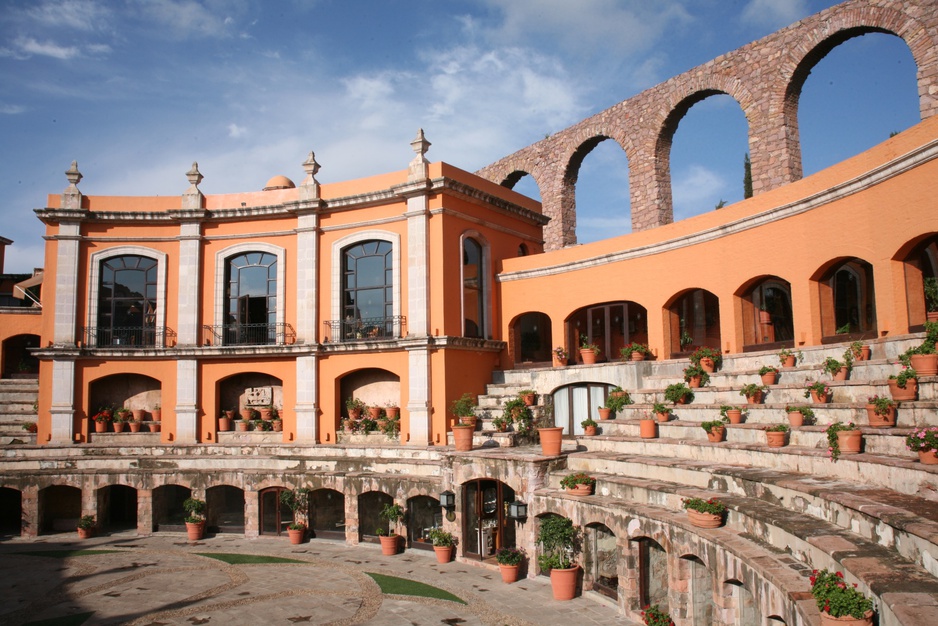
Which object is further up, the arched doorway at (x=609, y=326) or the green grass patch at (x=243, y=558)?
the arched doorway at (x=609, y=326)

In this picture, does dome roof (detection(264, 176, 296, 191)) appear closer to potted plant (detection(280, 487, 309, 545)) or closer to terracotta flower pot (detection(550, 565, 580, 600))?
potted plant (detection(280, 487, 309, 545))

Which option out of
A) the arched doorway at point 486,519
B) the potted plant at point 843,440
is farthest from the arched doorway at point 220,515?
the potted plant at point 843,440

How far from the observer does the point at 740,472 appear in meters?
11.9

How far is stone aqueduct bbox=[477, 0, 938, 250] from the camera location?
57.8 feet

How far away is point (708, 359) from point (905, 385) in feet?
21.2

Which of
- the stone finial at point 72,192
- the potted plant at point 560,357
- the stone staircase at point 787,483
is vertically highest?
the stone finial at point 72,192

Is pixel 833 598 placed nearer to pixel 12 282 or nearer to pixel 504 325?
pixel 504 325

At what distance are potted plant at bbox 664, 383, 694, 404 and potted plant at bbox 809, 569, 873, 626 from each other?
32.1 feet

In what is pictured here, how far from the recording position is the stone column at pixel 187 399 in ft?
77.8

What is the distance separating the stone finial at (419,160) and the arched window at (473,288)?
104 inches

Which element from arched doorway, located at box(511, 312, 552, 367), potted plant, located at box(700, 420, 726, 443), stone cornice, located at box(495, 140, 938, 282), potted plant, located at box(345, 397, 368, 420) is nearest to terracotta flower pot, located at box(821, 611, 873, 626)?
potted plant, located at box(700, 420, 726, 443)

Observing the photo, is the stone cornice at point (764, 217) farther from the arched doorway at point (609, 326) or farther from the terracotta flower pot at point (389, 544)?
the terracotta flower pot at point (389, 544)

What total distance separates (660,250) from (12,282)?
3137 centimetres

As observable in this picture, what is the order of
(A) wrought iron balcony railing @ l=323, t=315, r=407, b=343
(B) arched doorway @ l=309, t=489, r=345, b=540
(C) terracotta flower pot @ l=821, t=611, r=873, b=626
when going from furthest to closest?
(A) wrought iron balcony railing @ l=323, t=315, r=407, b=343 < (B) arched doorway @ l=309, t=489, r=345, b=540 < (C) terracotta flower pot @ l=821, t=611, r=873, b=626
